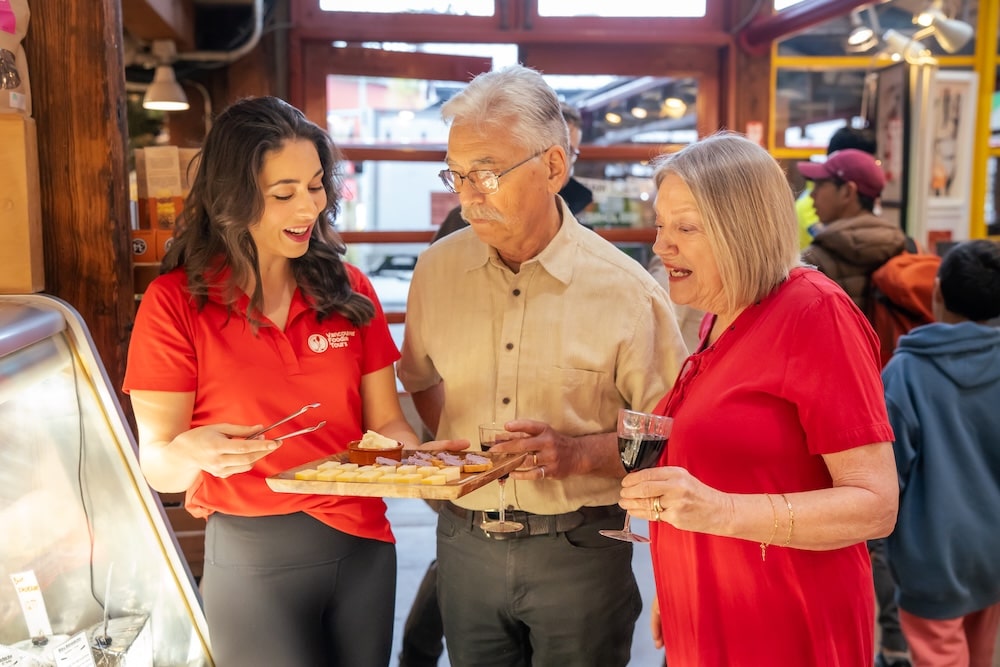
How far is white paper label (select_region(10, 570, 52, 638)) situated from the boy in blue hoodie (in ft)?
8.62

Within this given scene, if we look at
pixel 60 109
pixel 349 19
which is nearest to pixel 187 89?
pixel 349 19

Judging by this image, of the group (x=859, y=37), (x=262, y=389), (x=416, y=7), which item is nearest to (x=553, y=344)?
(x=262, y=389)

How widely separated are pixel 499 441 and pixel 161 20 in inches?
158

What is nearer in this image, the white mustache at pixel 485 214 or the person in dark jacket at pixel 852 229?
the white mustache at pixel 485 214

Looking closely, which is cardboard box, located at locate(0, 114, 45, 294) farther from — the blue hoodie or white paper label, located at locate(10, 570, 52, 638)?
the blue hoodie

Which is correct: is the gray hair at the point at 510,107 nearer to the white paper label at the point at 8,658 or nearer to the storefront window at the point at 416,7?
the white paper label at the point at 8,658

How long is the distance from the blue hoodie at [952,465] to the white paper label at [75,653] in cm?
255

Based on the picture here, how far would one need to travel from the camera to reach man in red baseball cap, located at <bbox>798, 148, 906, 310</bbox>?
14.7ft

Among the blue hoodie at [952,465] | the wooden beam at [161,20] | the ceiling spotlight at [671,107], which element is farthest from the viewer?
the ceiling spotlight at [671,107]

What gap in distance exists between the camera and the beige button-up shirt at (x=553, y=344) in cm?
237

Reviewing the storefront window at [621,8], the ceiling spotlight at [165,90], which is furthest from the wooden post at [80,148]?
the storefront window at [621,8]

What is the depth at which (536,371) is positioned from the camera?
2.38 meters

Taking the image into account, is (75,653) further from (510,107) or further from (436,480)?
(510,107)

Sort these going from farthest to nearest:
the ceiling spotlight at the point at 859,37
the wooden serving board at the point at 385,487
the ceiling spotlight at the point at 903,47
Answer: the ceiling spotlight at the point at 859,37
the ceiling spotlight at the point at 903,47
the wooden serving board at the point at 385,487
